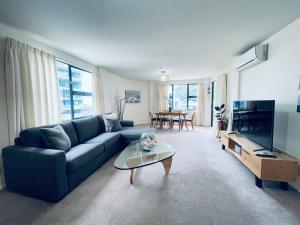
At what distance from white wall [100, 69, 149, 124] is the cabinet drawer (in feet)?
14.3

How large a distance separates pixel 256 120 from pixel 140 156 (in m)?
2.04

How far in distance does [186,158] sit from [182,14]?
259 cm

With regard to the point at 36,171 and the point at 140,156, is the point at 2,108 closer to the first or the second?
the point at 36,171

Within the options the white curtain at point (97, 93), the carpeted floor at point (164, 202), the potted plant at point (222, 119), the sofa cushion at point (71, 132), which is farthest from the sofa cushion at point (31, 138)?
the potted plant at point (222, 119)

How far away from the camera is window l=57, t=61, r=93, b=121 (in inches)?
142

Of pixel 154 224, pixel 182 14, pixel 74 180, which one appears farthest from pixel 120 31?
pixel 154 224

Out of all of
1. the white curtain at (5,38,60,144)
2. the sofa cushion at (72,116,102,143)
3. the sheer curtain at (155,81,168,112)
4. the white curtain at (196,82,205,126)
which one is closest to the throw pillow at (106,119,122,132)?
the sofa cushion at (72,116,102,143)

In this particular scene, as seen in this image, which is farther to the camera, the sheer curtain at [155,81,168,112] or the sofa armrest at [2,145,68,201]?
the sheer curtain at [155,81,168,112]

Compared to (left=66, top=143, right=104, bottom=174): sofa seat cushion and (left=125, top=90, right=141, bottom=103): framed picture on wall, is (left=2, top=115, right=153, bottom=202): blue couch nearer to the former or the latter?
(left=66, top=143, right=104, bottom=174): sofa seat cushion

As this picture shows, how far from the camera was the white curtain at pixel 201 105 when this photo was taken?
288 inches

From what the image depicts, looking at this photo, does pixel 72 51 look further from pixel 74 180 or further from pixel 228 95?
pixel 228 95

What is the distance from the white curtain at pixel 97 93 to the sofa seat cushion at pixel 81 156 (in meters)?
2.30

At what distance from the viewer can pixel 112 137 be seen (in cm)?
325

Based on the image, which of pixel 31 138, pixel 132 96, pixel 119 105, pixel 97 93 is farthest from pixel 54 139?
pixel 132 96
